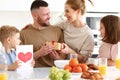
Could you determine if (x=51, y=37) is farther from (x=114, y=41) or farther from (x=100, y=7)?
(x=100, y=7)

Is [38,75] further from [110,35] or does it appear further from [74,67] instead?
[110,35]

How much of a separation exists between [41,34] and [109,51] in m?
0.70

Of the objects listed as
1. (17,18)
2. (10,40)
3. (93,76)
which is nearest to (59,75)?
(93,76)

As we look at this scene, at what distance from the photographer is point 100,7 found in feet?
15.0

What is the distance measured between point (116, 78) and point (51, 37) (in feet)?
3.47

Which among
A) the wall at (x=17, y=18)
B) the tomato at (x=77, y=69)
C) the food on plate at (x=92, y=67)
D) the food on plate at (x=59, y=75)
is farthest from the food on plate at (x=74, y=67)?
the wall at (x=17, y=18)

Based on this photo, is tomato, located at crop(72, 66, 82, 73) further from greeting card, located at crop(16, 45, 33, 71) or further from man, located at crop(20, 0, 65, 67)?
man, located at crop(20, 0, 65, 67)

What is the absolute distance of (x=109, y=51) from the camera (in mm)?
2828

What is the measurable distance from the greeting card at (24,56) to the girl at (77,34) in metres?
0.60

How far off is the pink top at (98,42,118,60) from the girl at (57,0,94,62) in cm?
13

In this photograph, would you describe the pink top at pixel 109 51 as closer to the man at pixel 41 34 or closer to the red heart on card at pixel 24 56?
the man at pixel 41 34

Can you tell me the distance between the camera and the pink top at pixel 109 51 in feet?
9.09

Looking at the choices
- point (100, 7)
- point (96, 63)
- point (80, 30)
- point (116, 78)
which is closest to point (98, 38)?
point (100, 7)

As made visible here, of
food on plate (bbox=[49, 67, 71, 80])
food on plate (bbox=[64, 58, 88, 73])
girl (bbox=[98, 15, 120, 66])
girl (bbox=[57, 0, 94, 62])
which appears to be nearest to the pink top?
girl (bbox=[98, 15, 120, 66])
